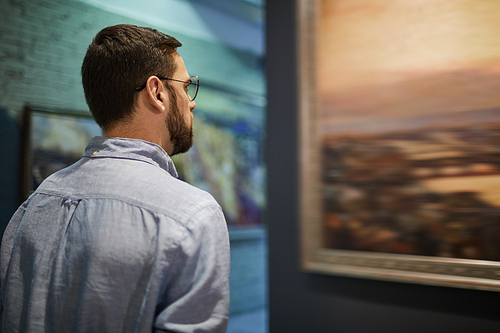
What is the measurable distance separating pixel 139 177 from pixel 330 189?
122 cm

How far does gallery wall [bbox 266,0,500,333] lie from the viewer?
1.62 m

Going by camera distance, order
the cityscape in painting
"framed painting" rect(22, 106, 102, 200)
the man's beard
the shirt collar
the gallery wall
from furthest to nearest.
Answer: "framed painting" rect(22, 106, 102, 200) → the gallery wall → the cityscape in painting → the man's beard → the shirt collar

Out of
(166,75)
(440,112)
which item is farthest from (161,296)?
(440,112)

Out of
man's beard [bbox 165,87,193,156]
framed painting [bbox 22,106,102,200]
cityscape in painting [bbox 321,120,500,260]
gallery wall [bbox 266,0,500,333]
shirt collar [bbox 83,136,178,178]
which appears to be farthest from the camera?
framed painting [bbox 22,106,102,200]

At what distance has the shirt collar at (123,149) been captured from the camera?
2.92ft

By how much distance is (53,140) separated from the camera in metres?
2.34

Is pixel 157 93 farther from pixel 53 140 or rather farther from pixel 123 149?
pixel 53 140

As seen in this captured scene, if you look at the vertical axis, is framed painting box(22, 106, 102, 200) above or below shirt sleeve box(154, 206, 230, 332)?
above

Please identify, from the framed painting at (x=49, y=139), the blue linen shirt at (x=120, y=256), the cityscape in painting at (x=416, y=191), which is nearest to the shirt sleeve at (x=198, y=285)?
the blue linen shirt at (x=120, y=256)

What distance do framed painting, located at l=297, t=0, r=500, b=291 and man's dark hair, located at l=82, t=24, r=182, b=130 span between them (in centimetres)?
111

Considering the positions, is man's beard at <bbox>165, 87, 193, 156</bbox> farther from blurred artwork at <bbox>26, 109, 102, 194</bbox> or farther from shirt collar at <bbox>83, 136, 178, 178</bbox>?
blurred artwork at <bbox>26, 109, 102, 194</bbox>

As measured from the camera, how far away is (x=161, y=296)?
0.77 meters

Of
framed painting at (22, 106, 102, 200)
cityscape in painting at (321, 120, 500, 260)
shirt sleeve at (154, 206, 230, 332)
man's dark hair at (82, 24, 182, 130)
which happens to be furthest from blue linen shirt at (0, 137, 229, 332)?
framed painting at (22, 106, 102, 200)

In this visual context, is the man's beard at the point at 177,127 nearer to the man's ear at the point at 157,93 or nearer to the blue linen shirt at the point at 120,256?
the man's ear at the point at 157,93
